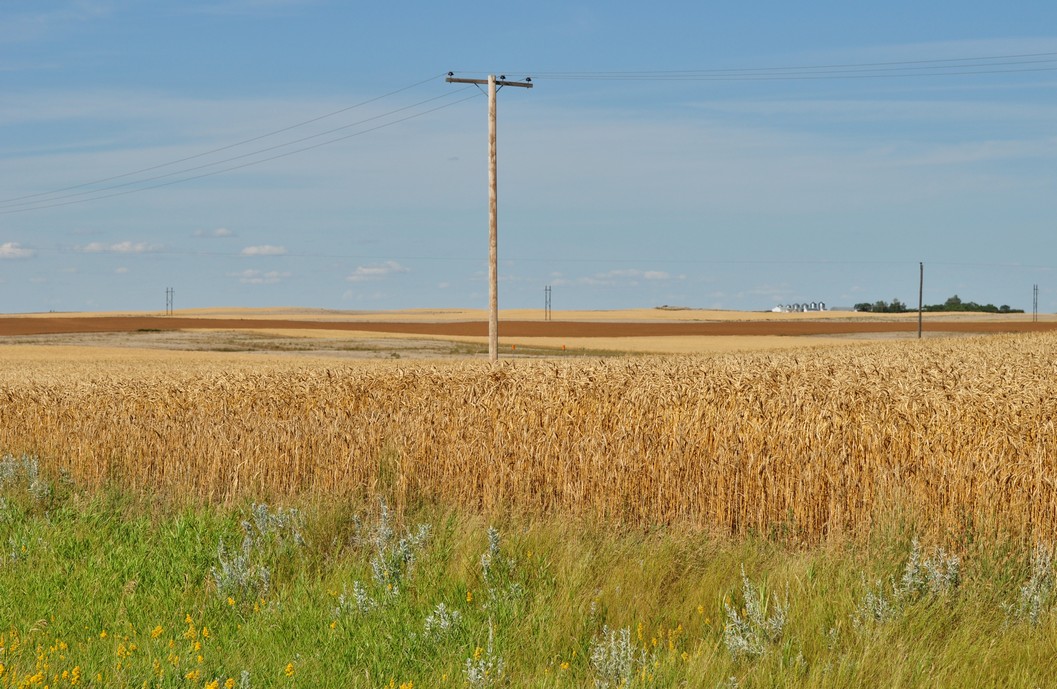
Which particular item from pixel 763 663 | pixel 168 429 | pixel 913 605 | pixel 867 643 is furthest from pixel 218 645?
pixel 168 429

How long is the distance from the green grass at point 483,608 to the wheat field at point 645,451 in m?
0.53

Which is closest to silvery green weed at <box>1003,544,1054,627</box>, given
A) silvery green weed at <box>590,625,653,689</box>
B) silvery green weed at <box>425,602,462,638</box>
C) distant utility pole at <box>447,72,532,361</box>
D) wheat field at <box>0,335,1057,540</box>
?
wheat field at <box>0,335,1057,540</box>

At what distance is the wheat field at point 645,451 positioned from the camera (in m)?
8.55

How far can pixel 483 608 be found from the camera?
6445 millimetres

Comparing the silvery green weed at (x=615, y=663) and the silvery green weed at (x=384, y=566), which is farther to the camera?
the silvery green weed at (x=384, y=566)

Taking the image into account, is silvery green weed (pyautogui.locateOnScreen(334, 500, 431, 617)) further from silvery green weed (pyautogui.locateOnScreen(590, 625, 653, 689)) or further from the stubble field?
silvery green weed (pyautogui.locateOnScreen(590, 625, 653, 689))

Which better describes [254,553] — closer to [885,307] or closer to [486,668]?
[486,668]

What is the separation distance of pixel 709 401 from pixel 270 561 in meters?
6.59

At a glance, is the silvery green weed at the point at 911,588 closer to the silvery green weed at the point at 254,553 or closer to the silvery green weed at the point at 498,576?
the silvery green weed at the point at 498,576

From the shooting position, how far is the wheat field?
8555 millimetres

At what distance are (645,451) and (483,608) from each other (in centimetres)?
339

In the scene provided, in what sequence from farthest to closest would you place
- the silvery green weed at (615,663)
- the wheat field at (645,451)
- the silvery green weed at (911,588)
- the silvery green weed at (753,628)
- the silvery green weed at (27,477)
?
1. the silvery green weed at (27,477)
2. the wheat field at (645,451)
3. the silvery green weed at (911,588)
4. the silvery green weed at (753,628)
5. the silvery green weed at (615,663)

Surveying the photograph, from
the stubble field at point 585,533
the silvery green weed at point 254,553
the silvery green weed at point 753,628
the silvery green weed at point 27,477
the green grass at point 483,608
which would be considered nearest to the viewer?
the green grass at point 483,608

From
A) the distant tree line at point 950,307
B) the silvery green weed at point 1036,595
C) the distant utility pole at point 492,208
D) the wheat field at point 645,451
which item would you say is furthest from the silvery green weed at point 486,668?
the distant tree line at point 950,307
